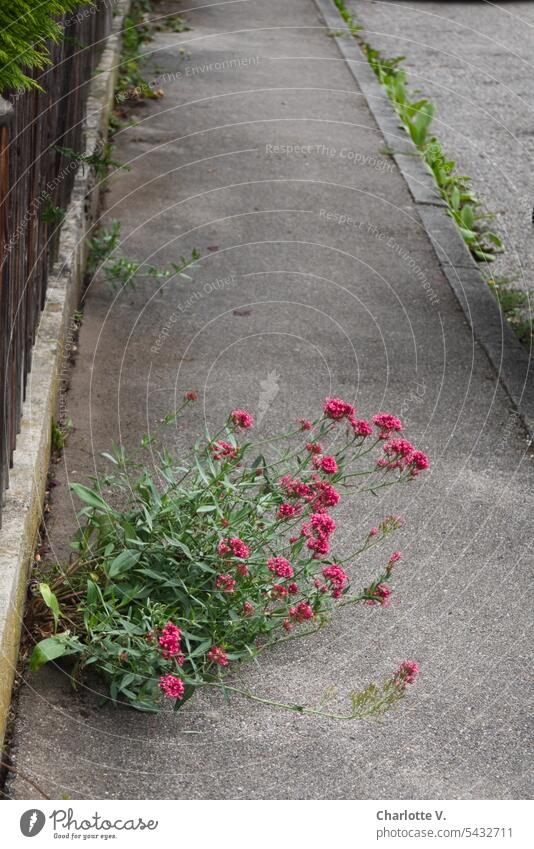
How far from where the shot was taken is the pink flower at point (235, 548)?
9.35 ft

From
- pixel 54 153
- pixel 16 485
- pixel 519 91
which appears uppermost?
pixel 54 153

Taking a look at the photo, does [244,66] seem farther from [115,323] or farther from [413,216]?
[115,323]

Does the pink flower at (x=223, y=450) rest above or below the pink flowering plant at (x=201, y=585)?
above

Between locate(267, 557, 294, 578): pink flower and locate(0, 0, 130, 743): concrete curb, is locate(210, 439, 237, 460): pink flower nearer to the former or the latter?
locate(267, 557, 294, 578): pink flower

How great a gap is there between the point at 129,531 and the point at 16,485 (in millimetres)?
401

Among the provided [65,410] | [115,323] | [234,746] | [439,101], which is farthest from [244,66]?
[234,746]

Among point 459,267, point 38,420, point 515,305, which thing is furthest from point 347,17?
point 38,420

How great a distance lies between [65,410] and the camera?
14.1ft

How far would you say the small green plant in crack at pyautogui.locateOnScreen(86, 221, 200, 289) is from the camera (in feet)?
17.3

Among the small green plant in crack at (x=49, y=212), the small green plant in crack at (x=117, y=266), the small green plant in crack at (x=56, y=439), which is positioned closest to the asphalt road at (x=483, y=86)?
the small green plant in crack at (x=117, y=266)

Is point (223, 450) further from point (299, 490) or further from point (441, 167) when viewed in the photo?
point (441, 167)

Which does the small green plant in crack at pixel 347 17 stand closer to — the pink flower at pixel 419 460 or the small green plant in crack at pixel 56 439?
the small green plant in crack at pixel 56 439

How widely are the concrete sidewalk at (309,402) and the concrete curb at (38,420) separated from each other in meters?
0.14

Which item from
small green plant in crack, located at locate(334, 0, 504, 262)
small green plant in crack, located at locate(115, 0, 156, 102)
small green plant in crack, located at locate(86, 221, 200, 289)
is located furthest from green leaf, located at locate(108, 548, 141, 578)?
small green plant in crack, located at locate(115, 0, 156, 102)
